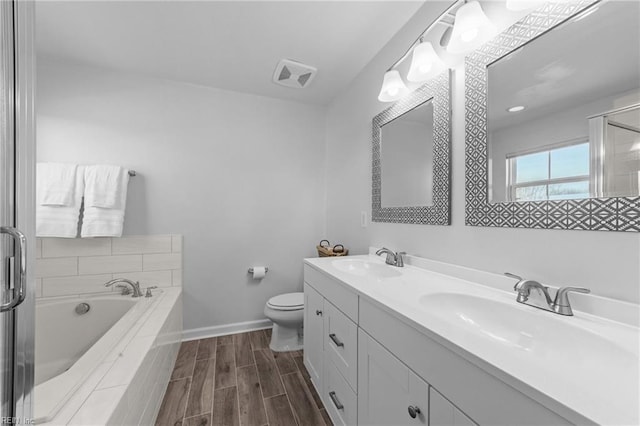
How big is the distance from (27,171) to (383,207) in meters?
1.60

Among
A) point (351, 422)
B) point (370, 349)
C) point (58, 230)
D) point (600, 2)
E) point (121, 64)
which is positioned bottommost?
point (351, 422)

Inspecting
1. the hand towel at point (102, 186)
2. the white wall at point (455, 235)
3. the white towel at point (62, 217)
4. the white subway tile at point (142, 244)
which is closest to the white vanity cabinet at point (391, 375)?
the white wall at point (455, 235)

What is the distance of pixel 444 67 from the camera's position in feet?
4.03

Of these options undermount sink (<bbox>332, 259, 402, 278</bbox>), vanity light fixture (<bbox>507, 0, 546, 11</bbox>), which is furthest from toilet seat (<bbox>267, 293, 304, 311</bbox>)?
vanity light fixture (<bbox>507, 0, 546, 11</bbox>)

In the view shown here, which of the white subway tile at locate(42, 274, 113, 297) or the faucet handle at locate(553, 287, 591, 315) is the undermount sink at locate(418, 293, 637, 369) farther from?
the white subway tile at locate(42, 274, 113, 297)

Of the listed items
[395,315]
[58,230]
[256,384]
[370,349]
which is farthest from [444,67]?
[58,230]

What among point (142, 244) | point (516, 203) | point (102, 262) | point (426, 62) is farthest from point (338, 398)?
point (102, 262)

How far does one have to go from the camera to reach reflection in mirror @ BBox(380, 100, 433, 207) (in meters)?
1.36

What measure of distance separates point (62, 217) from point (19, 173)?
1.73 m

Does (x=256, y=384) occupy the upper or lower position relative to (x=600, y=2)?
lower

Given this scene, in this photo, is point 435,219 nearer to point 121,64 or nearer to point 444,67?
point 444,67

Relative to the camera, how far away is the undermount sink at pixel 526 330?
2.02 ft

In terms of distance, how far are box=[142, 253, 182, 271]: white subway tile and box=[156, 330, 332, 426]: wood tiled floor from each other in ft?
2.29

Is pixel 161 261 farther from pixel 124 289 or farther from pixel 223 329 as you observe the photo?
pixel 223 329
